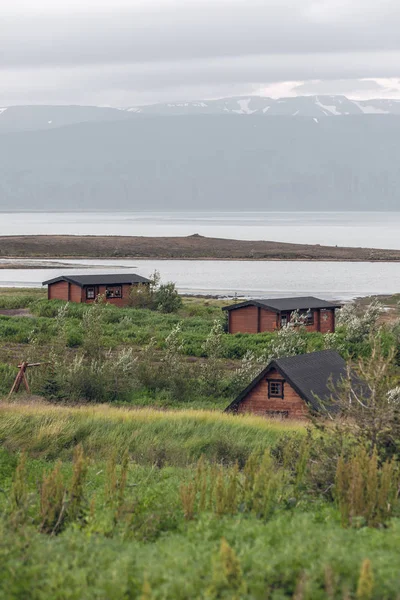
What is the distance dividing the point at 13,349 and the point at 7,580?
120ft

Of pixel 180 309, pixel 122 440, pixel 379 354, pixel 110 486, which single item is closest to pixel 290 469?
pixel 379 354

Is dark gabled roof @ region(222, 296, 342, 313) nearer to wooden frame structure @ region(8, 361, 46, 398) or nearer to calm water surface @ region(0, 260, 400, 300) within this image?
wooden frame structure @ region(8, 361, 46, 398)

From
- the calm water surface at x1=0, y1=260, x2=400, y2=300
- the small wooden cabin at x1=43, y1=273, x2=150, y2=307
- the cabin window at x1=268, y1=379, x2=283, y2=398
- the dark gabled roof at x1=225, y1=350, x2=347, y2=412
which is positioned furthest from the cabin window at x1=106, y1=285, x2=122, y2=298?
the cabin window at x1=268, y1=379, x2=283, y2=398

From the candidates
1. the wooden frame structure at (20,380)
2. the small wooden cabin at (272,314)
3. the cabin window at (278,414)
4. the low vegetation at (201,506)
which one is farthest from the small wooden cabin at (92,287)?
the low vegetation at (201,506)

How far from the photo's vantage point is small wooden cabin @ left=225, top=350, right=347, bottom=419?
28.7 metres

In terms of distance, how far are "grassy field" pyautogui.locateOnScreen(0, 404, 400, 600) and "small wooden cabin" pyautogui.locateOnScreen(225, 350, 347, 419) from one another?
11290 mm

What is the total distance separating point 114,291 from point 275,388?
38.6 meters

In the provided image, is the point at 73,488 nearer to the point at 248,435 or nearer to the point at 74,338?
the point at 248,435

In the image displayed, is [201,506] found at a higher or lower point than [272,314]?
lower

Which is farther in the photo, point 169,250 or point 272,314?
point 169,250

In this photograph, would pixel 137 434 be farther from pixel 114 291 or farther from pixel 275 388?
pixel 114 291

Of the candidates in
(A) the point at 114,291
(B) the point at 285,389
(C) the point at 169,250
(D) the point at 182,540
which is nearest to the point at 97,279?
(A) the point at 114,291

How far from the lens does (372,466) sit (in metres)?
11.9

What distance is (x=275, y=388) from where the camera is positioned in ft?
96.6
